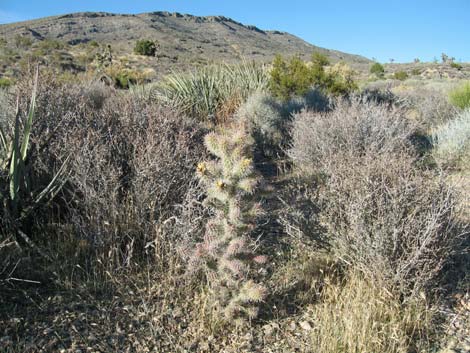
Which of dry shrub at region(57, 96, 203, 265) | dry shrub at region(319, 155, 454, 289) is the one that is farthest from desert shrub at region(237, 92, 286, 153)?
dry shrub at region(319, 155, 454, 289)

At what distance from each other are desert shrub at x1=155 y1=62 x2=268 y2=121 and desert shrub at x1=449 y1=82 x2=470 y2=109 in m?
4.82

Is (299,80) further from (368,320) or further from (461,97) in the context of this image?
(368,320)

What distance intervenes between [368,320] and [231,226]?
105 centimetres

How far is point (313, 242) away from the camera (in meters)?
3.57

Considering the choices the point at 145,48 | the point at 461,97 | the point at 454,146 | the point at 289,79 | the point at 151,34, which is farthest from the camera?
the point at 151,34

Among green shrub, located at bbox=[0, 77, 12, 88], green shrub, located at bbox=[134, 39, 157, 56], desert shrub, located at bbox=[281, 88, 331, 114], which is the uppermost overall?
green shrub, located at bbox=[134, 39, 157, 56]

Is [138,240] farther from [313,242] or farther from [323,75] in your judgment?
[323,75]

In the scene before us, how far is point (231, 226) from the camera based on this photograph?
2660 millimetres

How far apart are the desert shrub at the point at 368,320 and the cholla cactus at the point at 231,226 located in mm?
478

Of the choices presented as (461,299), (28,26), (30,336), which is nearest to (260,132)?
(461,299)

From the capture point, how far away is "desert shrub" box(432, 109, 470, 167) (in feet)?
21.0

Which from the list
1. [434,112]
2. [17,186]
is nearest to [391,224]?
[17,186]

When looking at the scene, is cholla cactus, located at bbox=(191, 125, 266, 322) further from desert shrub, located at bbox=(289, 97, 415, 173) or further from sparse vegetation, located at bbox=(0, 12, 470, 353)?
desert shrub, located at bbox=(289, 97, 415, 173)

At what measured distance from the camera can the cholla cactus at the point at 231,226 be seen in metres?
2.61
